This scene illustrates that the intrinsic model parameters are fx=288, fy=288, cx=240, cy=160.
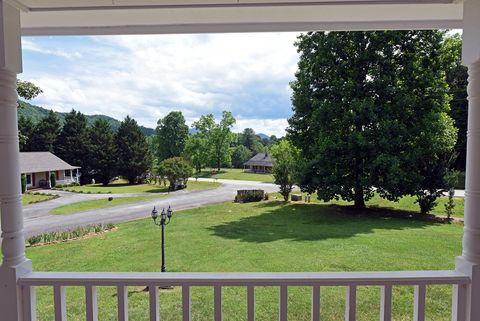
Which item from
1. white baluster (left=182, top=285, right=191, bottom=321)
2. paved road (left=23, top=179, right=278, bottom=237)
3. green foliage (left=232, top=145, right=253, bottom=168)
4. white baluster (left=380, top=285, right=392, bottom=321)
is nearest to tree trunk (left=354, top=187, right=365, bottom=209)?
green foliage (left=232, top=145, right=253, bottom=168)

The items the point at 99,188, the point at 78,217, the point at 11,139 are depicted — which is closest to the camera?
the point at 11,139

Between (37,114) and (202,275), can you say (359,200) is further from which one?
(37,114)

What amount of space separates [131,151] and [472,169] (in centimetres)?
1028

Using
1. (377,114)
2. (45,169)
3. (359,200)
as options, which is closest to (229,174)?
(359,200)

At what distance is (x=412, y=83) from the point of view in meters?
8.20

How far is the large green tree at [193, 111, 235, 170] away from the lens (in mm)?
8758

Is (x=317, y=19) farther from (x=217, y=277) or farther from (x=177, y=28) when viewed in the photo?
(x=217, y=277)

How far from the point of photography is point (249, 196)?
39.3ft

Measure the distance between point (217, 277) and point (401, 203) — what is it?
10.4 metres

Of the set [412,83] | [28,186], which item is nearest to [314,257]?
[412,83]

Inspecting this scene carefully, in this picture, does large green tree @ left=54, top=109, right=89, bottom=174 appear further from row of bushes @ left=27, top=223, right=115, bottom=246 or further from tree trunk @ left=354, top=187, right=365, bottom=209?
tree trunk @ left=354, top=187, right=365, bottom=209

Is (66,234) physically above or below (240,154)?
below

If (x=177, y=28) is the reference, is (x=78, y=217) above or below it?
below

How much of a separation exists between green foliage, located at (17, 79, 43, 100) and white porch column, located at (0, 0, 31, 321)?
6142mm
